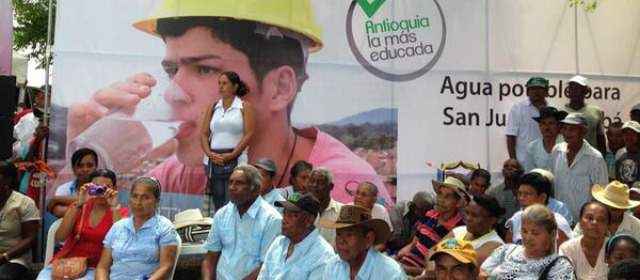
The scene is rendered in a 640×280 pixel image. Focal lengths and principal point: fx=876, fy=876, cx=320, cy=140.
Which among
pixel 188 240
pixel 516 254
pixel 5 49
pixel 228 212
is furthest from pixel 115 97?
pixel 516 254

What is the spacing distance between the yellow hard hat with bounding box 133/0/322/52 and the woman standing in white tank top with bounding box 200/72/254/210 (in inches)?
29.5

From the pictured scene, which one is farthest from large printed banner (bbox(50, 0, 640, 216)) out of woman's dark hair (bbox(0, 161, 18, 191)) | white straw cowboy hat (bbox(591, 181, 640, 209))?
white straw cowboy hat (bbox(591, 181, 640, 209))

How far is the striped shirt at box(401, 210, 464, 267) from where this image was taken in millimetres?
6674

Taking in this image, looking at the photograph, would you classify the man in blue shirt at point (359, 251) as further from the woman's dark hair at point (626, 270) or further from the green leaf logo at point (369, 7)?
the green leaf logo at point (369, 7)

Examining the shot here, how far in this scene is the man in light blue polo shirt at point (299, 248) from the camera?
210 inches

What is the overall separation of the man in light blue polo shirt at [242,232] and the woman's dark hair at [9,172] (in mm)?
2162

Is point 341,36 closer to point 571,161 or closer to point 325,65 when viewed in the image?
point 325,65

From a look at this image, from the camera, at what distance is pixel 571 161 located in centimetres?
739

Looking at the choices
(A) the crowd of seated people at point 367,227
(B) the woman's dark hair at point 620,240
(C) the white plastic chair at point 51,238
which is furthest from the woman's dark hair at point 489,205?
(C) the white plastic chair at point 51,238

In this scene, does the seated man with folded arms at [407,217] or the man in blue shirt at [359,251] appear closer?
the man in blue shirt at [359,251]

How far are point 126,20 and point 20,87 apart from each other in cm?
461

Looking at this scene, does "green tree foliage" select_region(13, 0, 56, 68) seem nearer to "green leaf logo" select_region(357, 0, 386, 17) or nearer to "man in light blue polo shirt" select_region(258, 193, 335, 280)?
"green leaf logo" select_region(357, 0, 386, 17)

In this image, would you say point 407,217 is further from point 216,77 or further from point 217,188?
point 216,77

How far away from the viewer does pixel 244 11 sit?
28.0ft
